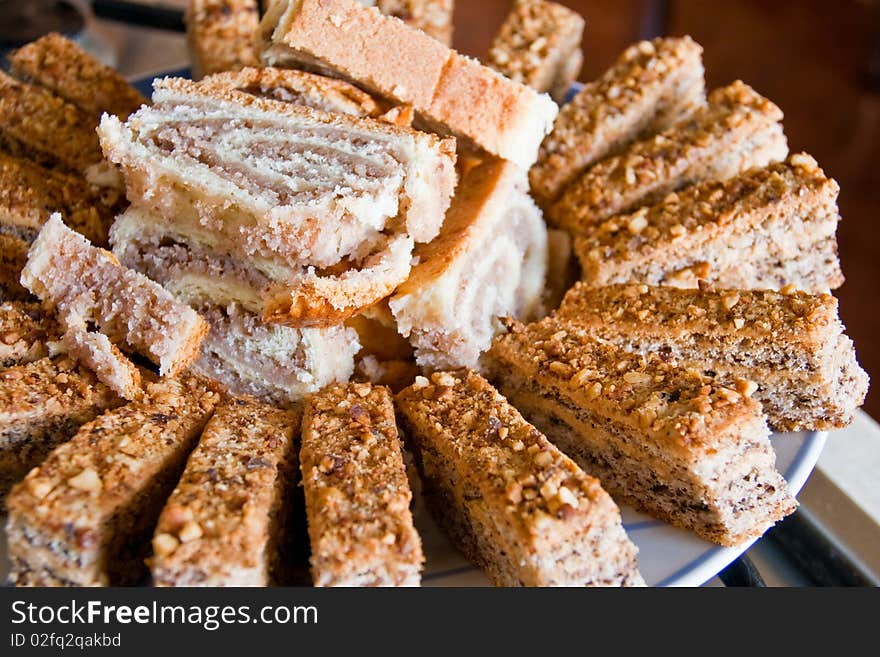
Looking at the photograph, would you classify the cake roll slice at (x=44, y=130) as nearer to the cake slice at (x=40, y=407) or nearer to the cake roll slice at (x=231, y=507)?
the cake slice at (x=40, y=407)

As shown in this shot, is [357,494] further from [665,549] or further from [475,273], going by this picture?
[475,273]

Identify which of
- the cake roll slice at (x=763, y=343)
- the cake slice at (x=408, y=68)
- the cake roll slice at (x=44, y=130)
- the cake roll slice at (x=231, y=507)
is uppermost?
the cake slice at (x=408, y=68)

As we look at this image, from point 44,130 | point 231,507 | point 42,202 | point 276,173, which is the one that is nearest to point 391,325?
point 276,173

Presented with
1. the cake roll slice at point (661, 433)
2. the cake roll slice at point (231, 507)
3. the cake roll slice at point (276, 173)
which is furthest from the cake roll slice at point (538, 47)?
the cake roll slice at point (231, 507)

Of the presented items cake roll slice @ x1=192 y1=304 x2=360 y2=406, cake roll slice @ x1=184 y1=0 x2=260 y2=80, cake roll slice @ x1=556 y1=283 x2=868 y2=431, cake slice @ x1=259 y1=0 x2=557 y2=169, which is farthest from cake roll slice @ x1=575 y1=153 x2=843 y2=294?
cake roll slice @ x1=184 y1=0 x2=260 y2=80
